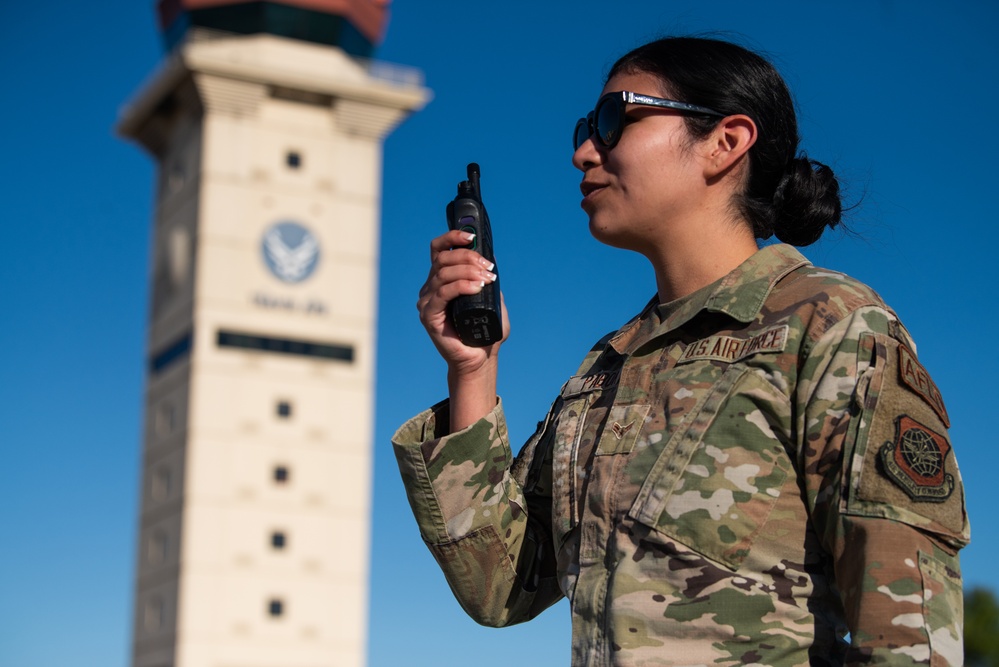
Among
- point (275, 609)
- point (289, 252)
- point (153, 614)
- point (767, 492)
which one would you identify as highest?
point (289, 252)

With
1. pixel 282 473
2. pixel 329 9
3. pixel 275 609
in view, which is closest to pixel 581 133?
pixel 275 609

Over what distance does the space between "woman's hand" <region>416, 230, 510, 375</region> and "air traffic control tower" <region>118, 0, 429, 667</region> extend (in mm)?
41466

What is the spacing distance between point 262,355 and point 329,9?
12.2 m

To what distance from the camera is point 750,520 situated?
2.55m

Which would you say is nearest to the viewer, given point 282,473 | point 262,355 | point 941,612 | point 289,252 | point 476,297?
point 941,612

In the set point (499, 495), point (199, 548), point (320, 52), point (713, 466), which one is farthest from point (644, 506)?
point (320, 52)

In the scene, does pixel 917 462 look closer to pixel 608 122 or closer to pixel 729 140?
pixel 729 140

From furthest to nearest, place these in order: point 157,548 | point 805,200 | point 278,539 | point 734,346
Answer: point 157,548
point 278,539
point 805,200
point 734,346

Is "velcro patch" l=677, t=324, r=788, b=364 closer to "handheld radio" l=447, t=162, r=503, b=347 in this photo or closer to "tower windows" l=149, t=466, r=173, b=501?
"handheld radio" l=447, t=162, r=503, b=347

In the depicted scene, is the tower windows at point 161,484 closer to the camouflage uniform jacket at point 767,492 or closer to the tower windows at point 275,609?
the tower windows at point 275,609

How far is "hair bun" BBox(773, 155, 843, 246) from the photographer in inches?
120

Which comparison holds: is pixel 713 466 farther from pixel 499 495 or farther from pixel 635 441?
pixel 499 495

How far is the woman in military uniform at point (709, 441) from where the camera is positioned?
2465 mm

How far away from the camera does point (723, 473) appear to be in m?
2.59
